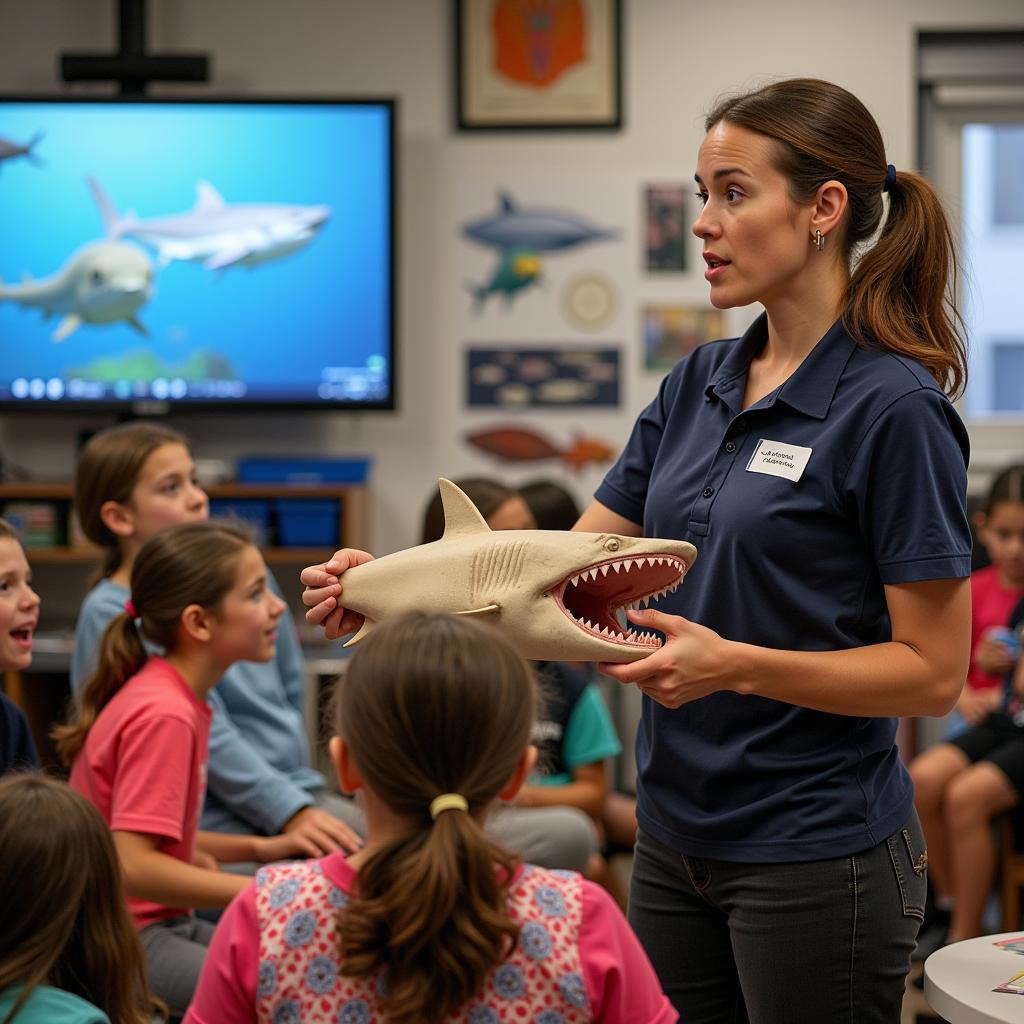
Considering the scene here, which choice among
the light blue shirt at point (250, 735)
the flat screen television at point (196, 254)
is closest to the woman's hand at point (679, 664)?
the light blue shirt at point (250, 735)

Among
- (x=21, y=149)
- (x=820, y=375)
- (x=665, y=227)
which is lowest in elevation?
(x=820, y=375)

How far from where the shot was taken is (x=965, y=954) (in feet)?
4.96

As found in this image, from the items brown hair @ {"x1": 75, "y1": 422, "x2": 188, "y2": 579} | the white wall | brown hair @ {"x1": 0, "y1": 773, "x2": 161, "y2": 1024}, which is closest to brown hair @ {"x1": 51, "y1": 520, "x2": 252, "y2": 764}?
brown hair @ {"x1": 75, "y1": 422, "x2": 188, "y2": 579}

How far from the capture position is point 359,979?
1097 millimetres

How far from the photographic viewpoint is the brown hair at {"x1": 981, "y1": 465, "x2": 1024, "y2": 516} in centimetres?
368

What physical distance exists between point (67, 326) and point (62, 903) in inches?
131

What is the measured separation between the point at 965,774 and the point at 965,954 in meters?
2.12

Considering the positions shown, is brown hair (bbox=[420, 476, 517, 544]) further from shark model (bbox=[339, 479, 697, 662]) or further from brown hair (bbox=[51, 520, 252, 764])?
shark model (bbox=[339, 479, 697, 662])

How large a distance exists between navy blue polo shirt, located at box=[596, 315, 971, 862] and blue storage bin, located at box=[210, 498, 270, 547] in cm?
287

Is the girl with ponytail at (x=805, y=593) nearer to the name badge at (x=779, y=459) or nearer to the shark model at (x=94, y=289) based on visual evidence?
the name badge at (x=779, y=459)

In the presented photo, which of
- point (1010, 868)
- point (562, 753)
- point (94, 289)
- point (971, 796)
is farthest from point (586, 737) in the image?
point (94, 289)

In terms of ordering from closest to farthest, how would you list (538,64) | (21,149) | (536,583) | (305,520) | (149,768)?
1. (536,583)
2. (149,768)
3. (305,520)
4. (21,149)
5. (538,64)

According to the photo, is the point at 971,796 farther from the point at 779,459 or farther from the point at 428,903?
the point at 428,903

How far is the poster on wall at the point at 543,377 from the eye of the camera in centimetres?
453
